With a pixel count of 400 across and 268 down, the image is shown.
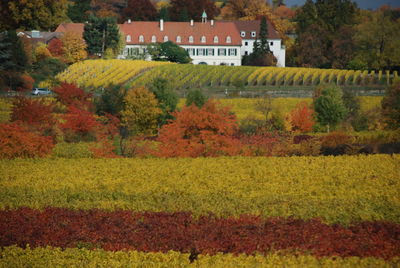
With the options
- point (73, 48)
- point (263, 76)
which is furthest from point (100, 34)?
point (263, 76)

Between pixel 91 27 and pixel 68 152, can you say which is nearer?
pixel 68 152

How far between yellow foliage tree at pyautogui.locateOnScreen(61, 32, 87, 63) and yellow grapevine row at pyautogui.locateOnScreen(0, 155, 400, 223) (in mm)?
50510

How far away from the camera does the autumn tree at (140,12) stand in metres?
108

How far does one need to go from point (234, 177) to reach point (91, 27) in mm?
59614

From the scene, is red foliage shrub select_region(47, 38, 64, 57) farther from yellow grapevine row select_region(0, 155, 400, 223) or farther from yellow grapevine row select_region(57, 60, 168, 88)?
yellow grapevine row select_region(0, 155, 400, 223)

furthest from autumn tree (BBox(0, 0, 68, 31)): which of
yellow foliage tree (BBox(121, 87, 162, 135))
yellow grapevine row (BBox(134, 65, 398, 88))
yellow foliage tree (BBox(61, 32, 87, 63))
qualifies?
yellow foliage tree (BBox(121, 87, 162, 135))

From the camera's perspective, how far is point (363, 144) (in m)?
33.9

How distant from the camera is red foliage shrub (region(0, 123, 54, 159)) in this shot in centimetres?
2873

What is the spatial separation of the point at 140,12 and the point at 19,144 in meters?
81.1

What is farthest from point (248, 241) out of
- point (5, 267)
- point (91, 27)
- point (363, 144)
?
point (91, 27)

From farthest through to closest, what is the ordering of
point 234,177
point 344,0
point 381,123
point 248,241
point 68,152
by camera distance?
1. point 344,0
2. point 381,123
3. point 68,152
4. point 234,177
5. point 248,241

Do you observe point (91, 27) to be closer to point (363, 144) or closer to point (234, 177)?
point (363, 144)

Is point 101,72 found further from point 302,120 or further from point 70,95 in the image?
point 302,120

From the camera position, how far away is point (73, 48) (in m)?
77.1
